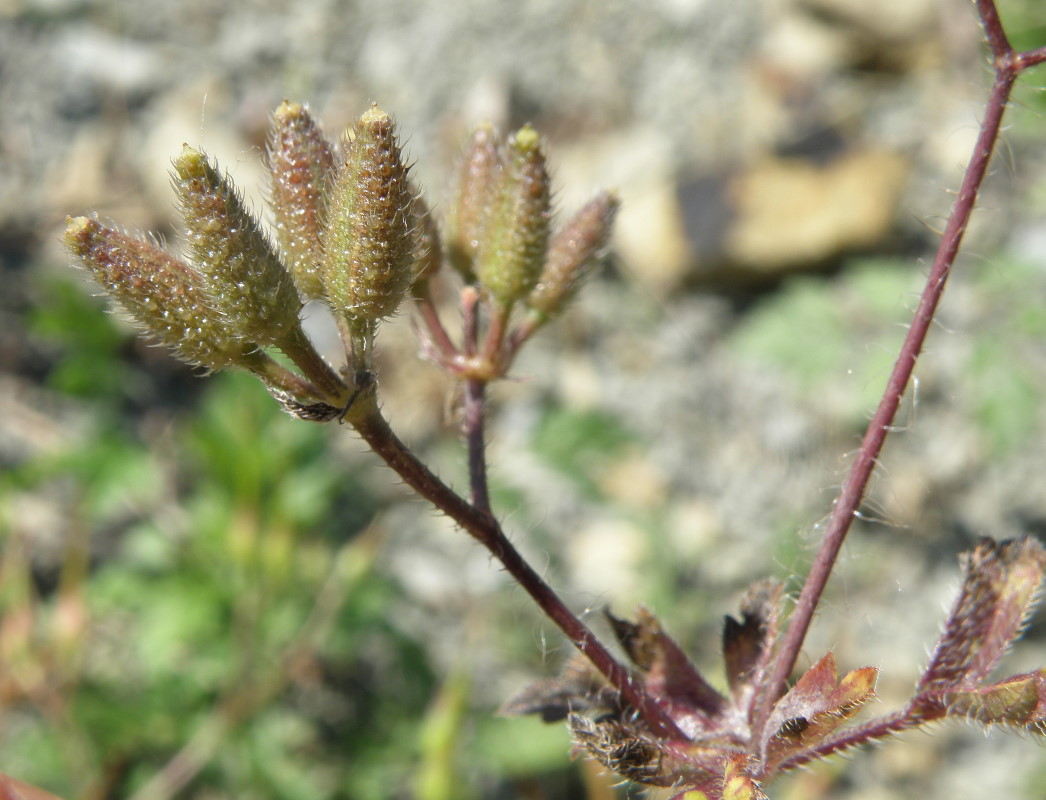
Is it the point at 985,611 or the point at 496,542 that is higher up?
the point at 496,542

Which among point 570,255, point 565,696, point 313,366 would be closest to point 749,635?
point 565,696

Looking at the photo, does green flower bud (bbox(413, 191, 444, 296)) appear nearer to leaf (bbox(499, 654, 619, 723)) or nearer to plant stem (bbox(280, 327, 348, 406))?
plant stem (bbox(280, 327, 348, 406))

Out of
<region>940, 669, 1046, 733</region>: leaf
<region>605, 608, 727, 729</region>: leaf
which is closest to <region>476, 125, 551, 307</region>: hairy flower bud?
<region>605, 608, 727, 729</region>: leaf

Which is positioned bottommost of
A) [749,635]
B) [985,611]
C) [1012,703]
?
[1012,703]

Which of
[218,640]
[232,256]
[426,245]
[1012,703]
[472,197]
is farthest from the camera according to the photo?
[218,640]

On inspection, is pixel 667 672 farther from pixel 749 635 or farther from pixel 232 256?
pixel 232 256

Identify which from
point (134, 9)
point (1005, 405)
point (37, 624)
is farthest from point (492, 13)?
point (37, 624)

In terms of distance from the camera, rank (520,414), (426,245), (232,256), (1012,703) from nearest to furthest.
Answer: (232,256), (1012,703), (426,245), (520,414)
